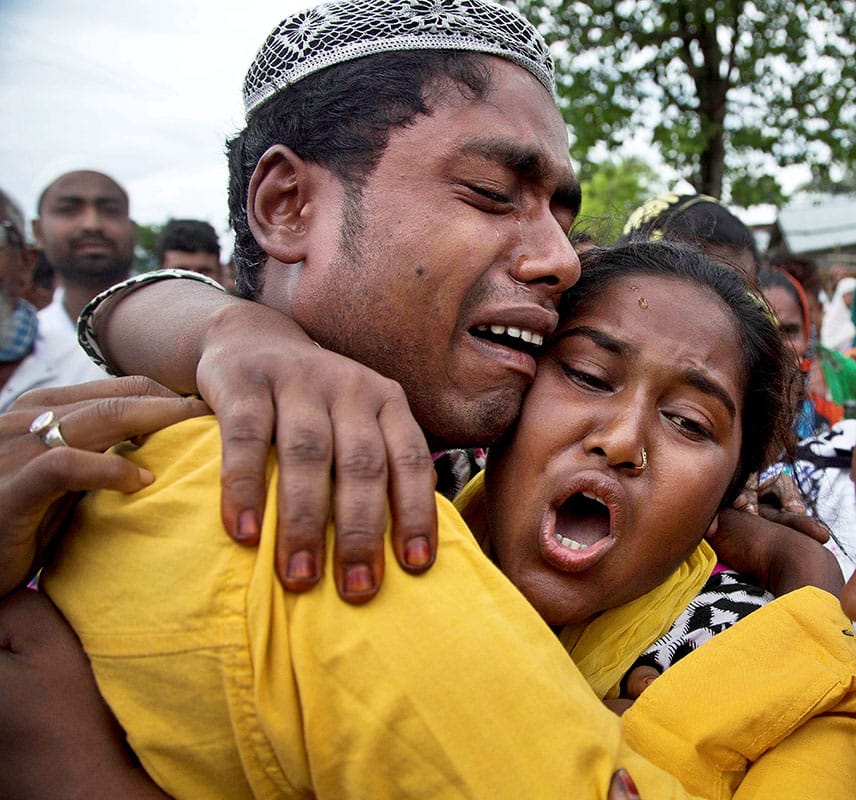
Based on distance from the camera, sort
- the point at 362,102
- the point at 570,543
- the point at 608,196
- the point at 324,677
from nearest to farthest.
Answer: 1. the point at 324,677
2. the point at 570,543
3. the point at 362,102
4. the point at 608,196

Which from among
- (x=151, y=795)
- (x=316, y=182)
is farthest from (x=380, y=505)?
(x=316, y=182)

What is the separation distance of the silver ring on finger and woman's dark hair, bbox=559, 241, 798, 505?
4.08 feet

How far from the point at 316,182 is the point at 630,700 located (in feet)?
4.55

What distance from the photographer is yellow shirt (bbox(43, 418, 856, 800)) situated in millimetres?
1070

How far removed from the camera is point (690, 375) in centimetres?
191

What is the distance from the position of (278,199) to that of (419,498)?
111 cm

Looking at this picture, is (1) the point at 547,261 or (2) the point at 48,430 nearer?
(2) the point at 48,430

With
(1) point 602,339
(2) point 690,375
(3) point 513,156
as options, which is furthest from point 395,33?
(2) point 690,375

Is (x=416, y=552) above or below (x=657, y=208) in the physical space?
below

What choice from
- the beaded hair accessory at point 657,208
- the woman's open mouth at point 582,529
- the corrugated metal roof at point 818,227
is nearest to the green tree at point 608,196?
the beaded hair accessory at point 657,208

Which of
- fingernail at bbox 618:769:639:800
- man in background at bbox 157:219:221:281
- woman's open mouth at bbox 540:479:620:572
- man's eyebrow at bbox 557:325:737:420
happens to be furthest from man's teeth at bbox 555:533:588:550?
man in background at bbox 157:219:221:281

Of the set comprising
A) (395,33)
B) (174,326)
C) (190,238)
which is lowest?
(190,238)

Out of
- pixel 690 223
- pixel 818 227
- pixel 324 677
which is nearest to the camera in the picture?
pixel 324 677

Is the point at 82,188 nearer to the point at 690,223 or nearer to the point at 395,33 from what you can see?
the point at 690,223
